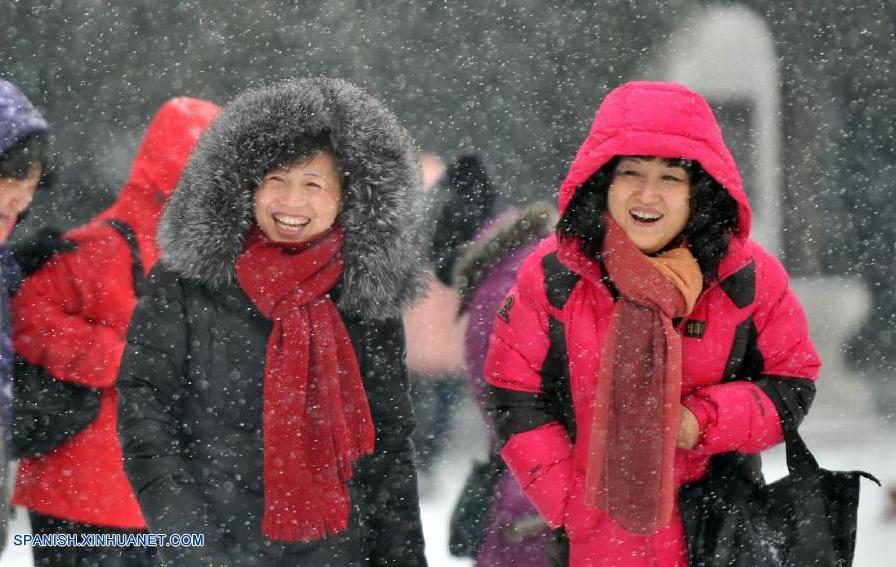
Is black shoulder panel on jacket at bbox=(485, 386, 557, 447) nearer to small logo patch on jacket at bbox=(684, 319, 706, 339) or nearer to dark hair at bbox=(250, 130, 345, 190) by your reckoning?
small logo patch on jacket at bbox=(684, 319, 706, 339)

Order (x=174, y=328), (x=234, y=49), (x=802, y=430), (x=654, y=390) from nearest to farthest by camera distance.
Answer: (x=654, y=390), (x=174, y=328), (x=234, y=49), (x=802, y=430)

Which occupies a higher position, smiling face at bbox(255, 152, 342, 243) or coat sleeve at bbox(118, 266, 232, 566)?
smiling face at bbox(255, 152, 342, 243)

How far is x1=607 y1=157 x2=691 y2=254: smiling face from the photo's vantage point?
1.94m

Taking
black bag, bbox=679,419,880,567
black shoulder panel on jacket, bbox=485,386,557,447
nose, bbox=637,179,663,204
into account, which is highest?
nose, bbox=637,179,663,204

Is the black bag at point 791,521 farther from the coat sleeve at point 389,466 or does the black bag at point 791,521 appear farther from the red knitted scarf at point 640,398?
the coat sleeve at point 389,466

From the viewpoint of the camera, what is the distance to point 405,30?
4.40 m

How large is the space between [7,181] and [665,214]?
1537 mm

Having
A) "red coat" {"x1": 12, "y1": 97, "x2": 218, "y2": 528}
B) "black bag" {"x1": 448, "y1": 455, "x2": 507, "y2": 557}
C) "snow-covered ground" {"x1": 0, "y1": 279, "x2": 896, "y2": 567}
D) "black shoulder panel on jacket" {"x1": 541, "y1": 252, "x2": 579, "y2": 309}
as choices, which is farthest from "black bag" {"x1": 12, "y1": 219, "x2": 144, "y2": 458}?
"snow-covered ground" {"x1": 0, "y1": 279, "x2": 896, "y2": 567}

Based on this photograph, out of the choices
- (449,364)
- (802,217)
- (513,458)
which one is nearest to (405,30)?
(449,364)

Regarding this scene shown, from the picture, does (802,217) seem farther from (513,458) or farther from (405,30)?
(513,458)

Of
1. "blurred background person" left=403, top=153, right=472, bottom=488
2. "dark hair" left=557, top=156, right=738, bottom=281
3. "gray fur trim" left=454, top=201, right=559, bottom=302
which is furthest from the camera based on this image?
"blurred background person" left=403, top=153, right=472, bottom=488

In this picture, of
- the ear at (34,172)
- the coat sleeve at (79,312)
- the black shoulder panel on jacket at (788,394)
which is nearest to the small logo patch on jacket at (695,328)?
the black shoulder panel on jacket at (788,394)

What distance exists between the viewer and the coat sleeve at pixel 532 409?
193cm

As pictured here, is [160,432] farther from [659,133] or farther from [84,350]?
[659,133]
